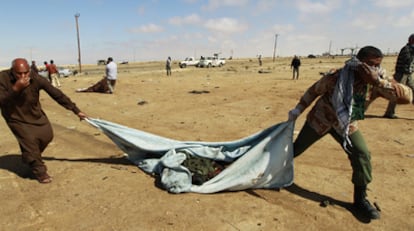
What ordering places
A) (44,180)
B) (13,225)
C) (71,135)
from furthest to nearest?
(71,135)
(44,180)
(13,225)

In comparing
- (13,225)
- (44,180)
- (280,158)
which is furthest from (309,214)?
(44,180)

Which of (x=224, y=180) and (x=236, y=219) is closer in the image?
(x=236, y=219)

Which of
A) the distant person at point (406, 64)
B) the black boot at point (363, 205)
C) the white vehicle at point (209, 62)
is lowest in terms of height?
the black boot at point (363, 205)

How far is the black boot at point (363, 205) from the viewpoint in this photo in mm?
3393

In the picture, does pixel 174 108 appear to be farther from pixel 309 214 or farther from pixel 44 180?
pixel 309 214

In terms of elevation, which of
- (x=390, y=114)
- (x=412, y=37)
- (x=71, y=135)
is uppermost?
(x=412, y=37)

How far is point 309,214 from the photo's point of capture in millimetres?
3492

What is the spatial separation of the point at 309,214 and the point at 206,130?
13.5 feet

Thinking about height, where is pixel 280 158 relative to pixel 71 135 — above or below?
above

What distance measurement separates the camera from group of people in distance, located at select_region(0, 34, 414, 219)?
3252 millimetres

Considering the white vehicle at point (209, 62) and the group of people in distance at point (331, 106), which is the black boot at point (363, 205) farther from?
the white vehicle at point (209, 62)

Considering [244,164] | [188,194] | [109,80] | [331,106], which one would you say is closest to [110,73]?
[109,80]

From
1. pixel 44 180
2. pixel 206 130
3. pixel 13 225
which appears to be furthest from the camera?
pixel 206 130

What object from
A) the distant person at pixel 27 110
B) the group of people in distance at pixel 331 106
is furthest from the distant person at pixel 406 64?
the distant person at pixel 27 110
